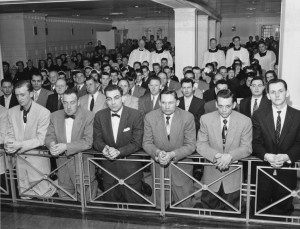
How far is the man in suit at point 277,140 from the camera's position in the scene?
4793 mm

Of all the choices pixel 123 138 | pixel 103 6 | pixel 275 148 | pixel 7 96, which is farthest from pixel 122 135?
pixel 103 6

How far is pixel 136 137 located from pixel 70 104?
108cm

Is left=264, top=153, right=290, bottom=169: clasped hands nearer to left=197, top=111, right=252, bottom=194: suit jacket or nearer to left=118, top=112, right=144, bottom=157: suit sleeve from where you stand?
left=197, top=111, right=252, bottom=194: suit jacket

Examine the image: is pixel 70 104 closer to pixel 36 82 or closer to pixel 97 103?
pixel 97 103

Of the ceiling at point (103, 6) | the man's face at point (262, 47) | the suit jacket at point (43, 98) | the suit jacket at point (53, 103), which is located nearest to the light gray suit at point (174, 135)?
the suit jacket at point (53, 103)

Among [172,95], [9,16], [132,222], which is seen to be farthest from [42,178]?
[9,16]

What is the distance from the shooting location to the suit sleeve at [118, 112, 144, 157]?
5.12 meters

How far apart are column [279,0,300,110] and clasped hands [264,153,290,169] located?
8.84 feet

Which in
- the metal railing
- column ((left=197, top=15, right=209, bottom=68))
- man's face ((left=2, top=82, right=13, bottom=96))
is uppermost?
column ((left=197, top=15, right=209, bottom=68))

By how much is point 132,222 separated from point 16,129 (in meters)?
2.29

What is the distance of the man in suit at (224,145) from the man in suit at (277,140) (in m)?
0.18

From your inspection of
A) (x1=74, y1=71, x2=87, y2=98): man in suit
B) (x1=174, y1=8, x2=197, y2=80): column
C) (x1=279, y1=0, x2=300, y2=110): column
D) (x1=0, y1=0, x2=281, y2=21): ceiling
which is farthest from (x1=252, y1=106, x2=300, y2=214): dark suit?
(x1=174, y1=8, x2=197, y2=80): column

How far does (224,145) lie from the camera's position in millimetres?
4977

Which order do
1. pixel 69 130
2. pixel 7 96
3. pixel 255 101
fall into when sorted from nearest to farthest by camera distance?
1. pixel 69 130
2. pixel 255 101
3. pixel 7 96
